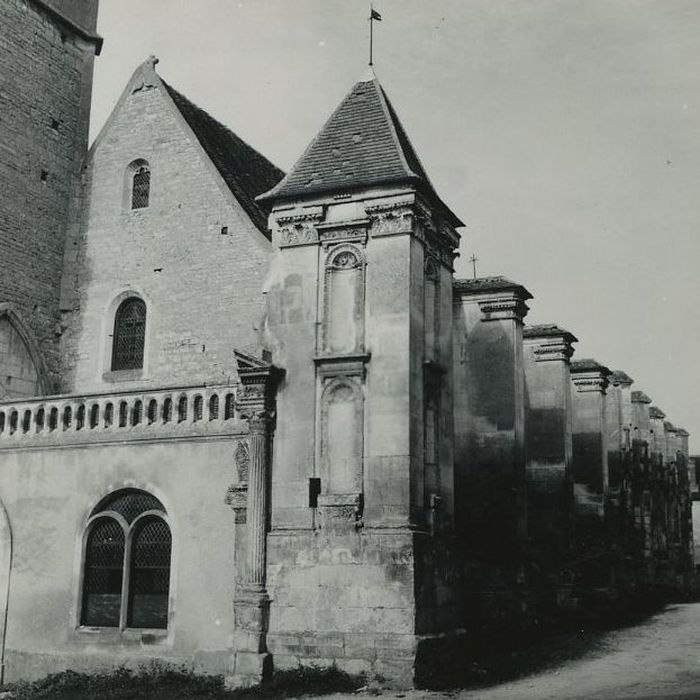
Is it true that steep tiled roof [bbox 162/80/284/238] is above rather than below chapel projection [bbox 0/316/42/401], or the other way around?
above

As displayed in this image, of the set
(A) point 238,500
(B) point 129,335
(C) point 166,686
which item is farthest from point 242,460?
(B) point 129,335

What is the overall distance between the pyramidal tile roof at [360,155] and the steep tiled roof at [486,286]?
2250 millimetres

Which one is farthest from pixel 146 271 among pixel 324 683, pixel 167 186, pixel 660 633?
pixel 660 633

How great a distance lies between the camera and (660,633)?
17.5m

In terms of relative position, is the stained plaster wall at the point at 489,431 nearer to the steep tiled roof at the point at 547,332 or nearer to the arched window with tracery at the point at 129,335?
the steep tiled roof at the point at 547,332

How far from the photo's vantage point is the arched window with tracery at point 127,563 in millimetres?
14648

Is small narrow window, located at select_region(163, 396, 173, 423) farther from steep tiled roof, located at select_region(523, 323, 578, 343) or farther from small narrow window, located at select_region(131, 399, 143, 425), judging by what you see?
steep tiled roof, located at select_region(523, 323, 578, 343)

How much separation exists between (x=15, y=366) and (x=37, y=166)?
4.50 metres

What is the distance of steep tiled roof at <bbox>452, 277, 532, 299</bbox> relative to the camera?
1741 centimetres

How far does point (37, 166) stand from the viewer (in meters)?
21.1

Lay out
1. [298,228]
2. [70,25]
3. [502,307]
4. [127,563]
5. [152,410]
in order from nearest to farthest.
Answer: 1. [298,228]
2. [127,563]
3. [152,410]
4. [502,307]
5. [70,25]

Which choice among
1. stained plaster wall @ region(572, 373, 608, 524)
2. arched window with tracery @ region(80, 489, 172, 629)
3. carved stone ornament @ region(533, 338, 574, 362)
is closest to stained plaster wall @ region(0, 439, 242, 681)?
arched window with tracery @ region(80, 489, 172, 629)

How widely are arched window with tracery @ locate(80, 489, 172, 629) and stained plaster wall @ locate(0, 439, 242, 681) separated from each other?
0.56ft

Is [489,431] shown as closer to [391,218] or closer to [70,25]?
[391,218]
